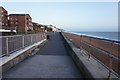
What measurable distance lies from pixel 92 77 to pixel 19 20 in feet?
451

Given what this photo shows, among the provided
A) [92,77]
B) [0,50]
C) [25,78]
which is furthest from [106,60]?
[0,50]

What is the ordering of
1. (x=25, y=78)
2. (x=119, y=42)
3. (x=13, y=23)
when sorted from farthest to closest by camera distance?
(x=13, y=23) → (x=25, y=78) → (x=119, y=42)

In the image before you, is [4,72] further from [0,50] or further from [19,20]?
[19,20]

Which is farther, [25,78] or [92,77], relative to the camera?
[25,78]

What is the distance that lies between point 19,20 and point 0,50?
132m

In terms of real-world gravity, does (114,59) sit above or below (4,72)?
above

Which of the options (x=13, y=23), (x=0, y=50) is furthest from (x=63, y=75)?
(x=13, y=23)

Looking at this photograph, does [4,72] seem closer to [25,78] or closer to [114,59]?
[25,78]

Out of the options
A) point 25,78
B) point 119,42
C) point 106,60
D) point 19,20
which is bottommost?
point 25,78

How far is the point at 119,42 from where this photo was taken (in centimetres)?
529

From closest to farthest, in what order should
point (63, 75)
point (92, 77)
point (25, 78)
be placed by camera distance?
1. point (92, 77)
2. point (25, 78)
3. point (63, 75)

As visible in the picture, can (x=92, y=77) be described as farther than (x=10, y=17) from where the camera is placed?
No

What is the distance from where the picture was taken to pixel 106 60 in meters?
6.57

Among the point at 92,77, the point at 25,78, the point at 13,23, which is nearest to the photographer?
the point at 92,77
